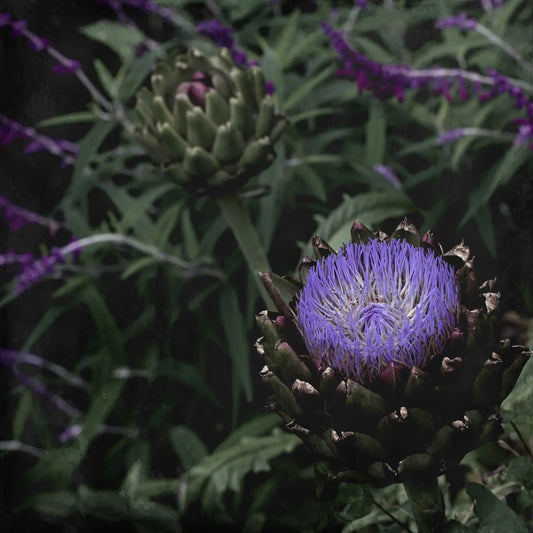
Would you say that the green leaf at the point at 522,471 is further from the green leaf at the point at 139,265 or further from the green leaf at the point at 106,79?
the green leaf at the point at 106,79

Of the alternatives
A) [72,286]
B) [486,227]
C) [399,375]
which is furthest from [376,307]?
[72,286]

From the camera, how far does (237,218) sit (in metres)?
0.85

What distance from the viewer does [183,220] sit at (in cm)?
102

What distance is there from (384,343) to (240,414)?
23.8 inches

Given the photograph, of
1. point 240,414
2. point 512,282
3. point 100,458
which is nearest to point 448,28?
point 512,282

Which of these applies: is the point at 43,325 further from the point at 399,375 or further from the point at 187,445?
the point at 399,375

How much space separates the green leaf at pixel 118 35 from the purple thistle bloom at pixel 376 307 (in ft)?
2.14

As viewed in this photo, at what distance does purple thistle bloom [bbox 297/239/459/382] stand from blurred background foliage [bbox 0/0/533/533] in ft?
1.36

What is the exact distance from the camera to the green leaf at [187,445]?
0.95 m

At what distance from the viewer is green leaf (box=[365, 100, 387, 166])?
3.30 feet

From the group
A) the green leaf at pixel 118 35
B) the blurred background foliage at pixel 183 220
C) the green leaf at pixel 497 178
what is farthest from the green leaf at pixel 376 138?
the green leaf at pixel 118 35

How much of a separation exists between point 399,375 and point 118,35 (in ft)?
2.56

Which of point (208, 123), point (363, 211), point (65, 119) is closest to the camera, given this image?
point (208, 123)

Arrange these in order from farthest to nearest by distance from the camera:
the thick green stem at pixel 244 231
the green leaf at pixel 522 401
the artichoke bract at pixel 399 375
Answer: the thick green stem at pixel 244 231 < the green leaf at pixel 522 401 < the artichoke bract at pixel 399 375
